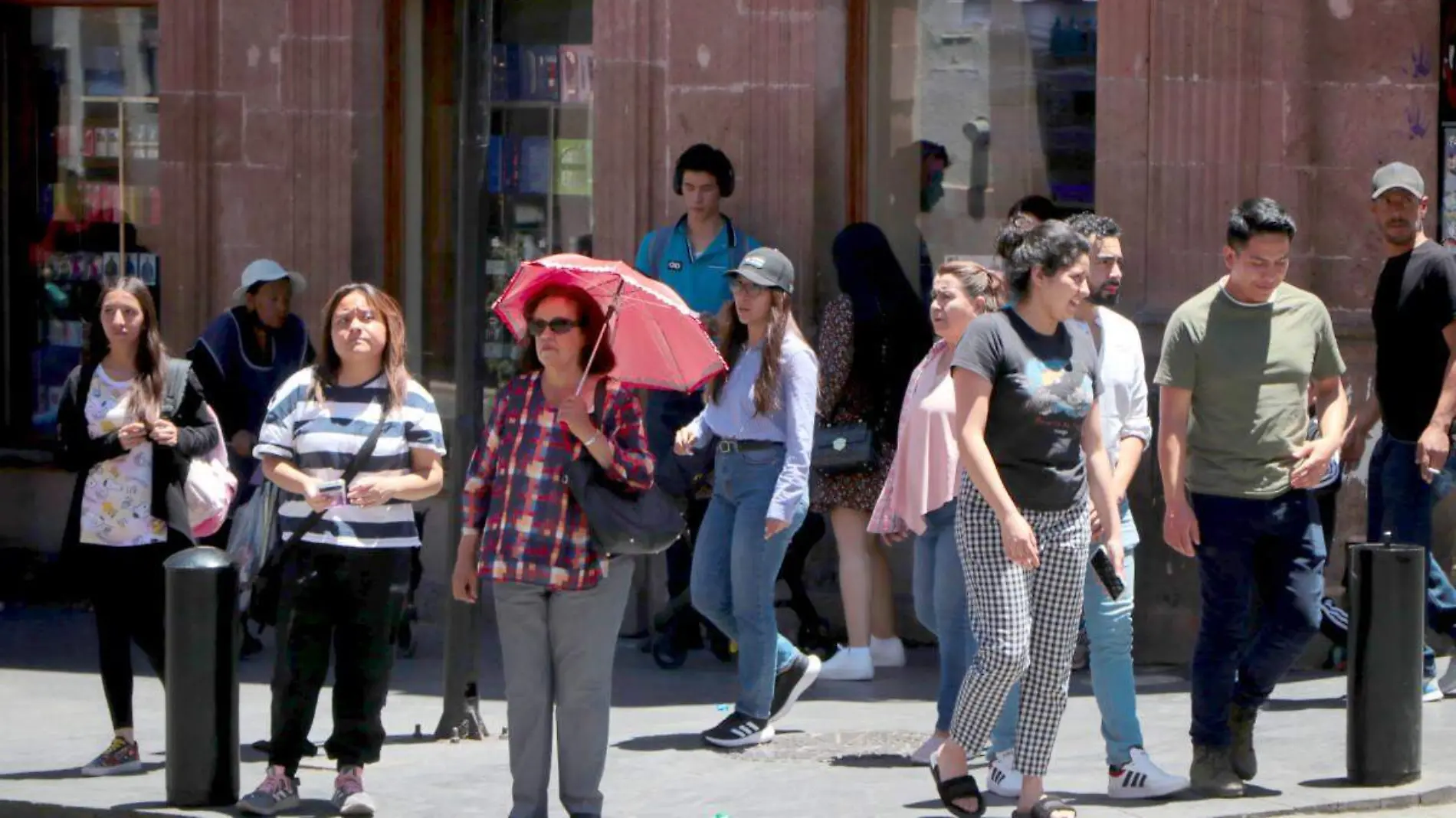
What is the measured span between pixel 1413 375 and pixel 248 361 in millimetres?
5192

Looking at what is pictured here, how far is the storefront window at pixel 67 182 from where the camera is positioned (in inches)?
532

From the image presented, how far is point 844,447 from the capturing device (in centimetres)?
1083

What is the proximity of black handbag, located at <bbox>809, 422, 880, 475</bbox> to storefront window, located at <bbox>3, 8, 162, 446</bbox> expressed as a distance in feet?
14.5

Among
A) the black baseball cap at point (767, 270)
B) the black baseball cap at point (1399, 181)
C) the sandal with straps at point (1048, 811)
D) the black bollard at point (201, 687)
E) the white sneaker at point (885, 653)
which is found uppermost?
the black baseball cap at point (1399, 181)

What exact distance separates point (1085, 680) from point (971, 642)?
7.84 ft

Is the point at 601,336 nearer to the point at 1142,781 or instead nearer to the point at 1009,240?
the point at 1009,240

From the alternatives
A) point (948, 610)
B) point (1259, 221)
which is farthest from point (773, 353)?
point (1259, 221)

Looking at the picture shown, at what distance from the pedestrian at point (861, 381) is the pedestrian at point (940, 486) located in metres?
1.68

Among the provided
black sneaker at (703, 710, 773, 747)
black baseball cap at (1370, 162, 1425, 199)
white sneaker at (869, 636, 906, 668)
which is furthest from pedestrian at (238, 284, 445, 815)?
black baseball cap at (1370, 162, 1425, 199)

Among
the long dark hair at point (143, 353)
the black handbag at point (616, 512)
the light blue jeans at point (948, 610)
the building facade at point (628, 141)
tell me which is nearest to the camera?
the black handbag at point (616, 512)

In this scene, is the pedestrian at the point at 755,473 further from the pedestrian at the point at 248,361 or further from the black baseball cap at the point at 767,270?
the pedestrian at the point at 248,361

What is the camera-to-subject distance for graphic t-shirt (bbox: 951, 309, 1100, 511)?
7.74 metres

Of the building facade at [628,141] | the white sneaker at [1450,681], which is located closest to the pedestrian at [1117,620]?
the white sneaker at [1450,681]

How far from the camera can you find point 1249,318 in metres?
8.26
